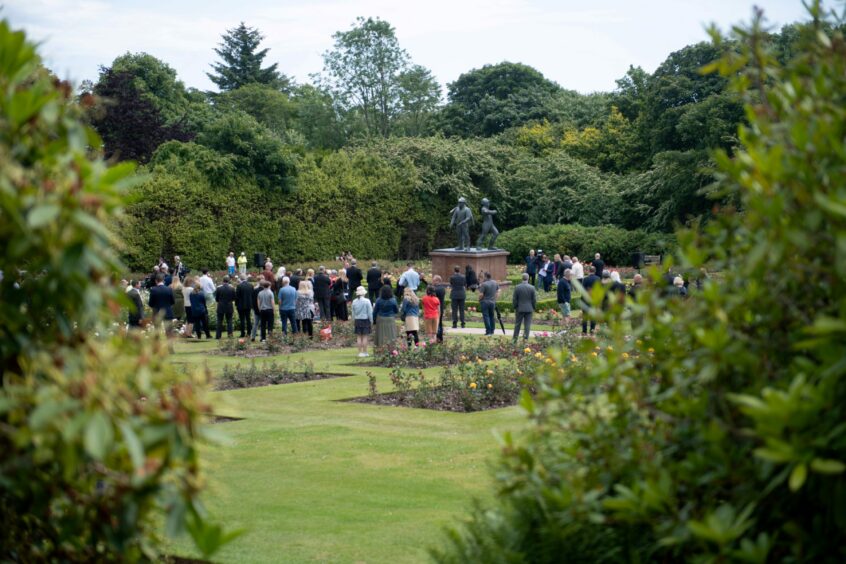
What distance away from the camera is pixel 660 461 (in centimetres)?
329

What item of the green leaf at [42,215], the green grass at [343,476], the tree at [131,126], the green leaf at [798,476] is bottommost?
the green grass at [343,476]

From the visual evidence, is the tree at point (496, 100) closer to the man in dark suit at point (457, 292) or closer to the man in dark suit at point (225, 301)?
the man in dark suit at point (457, 292)

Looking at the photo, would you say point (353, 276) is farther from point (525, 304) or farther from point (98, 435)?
point (98, 435)

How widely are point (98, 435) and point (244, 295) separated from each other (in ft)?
69.8

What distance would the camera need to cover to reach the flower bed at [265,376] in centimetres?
1675

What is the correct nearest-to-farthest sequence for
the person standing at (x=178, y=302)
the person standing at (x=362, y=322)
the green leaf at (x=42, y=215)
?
1. the green leaf at (x=42, y=215)
2. the person standing at (x=362, y=322)
3. the person standing at (x=178, y=302)

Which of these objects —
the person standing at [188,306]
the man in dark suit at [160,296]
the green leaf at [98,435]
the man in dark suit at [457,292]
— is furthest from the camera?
the man in dark suit at [457,292]

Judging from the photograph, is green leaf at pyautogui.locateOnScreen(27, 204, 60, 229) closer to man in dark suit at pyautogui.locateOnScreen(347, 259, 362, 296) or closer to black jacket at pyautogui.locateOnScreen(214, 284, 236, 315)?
black jacket at pyautogui.locateOnScreen(214, 284, 236, 315)

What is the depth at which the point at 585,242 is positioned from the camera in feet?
148

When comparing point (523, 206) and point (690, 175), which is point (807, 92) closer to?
point (690, 175)

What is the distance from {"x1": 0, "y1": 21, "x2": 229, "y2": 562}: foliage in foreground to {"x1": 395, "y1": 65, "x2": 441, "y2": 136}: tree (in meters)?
68.0

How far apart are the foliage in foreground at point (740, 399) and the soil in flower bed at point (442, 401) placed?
9991 mm

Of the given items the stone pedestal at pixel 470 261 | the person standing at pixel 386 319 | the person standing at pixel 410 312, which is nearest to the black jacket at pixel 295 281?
the person standing at pixel 410 312

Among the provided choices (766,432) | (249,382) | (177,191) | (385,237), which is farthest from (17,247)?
(385,237)
